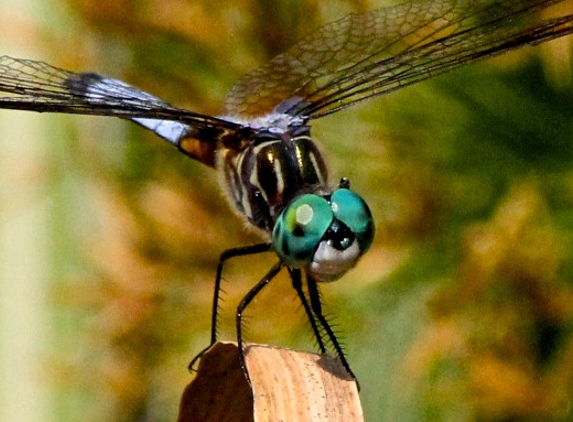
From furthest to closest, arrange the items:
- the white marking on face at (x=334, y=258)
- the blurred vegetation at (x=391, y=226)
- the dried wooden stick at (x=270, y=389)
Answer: the blurred vegetation at (x=391, y=226) → the white marking on face at (x=334, y=258) → the dried wooden stick at (x=270, y=389)

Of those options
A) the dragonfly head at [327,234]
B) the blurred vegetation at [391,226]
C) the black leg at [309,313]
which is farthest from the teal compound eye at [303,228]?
the blurred vegetation at [391,226]

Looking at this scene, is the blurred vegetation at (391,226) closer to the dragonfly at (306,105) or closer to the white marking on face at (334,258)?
the dragonfly at (306,105)

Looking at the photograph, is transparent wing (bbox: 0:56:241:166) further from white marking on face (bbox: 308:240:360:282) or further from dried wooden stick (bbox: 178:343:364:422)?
dried wooden stick (bbox: 178:343:364:422)

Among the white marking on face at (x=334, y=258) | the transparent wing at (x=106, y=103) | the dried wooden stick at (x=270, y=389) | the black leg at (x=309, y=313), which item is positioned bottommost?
the dried wooden stick at (x=270, y=389)

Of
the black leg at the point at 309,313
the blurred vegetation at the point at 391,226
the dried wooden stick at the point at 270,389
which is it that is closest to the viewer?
the dried wooden stick at the point at 270,389

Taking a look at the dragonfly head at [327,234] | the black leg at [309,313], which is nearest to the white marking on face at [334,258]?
the dragonfly head at [327,234]

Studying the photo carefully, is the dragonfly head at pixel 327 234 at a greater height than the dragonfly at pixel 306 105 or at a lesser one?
lesser

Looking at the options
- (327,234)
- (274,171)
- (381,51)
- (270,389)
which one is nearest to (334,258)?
(327,234)

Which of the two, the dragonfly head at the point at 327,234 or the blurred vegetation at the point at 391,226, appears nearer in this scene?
the dragonfly head at the point at 327,234
